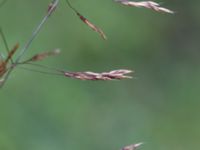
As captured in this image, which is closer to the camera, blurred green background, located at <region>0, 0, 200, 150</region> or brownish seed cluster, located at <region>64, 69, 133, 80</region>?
brownish seed cluster, located at <region>64, 69, 133, 80</region>

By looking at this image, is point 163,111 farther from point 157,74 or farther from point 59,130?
point 59,130

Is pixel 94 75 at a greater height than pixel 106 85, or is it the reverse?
pixel 94 75

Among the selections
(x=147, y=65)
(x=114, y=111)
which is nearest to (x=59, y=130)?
(x=114, y=111)

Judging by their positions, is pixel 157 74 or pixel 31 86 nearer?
pixel 31 86

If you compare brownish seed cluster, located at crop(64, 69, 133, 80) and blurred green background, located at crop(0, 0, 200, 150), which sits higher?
brownish seed cluster, located at crop(64, 69, 133, 80)

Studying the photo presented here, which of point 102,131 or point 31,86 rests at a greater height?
point 31,86

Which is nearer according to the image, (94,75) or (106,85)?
(94,75)

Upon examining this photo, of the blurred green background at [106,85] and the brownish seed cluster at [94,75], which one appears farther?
the blurred green background at [106,85]

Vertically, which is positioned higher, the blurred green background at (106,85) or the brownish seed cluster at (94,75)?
the brownish seed cluster at (94,75)
